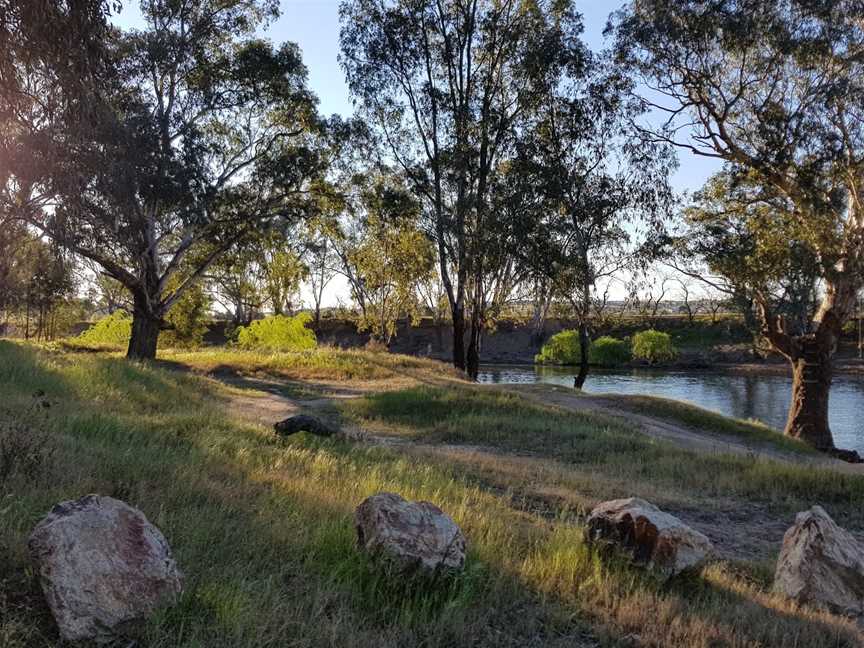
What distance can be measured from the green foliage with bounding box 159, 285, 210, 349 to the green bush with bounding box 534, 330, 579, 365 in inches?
1029

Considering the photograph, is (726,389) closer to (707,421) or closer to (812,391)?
(812,391)

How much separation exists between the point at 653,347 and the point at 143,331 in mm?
37462

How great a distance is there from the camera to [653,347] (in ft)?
160

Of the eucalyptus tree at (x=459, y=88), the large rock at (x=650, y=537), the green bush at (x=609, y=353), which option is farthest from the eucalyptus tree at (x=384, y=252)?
the large rock at (x=650, y=537)

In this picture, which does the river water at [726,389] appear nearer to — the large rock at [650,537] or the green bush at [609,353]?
the green bush at [609,353]

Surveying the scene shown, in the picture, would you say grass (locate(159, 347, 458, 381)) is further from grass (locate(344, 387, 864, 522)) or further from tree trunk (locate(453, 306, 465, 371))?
grass (locate(344, 387, 864, 522))

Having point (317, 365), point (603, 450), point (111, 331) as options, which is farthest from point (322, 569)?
point (111, 331)

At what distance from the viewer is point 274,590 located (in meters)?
3.15

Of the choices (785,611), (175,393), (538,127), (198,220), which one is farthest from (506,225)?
(785,611)

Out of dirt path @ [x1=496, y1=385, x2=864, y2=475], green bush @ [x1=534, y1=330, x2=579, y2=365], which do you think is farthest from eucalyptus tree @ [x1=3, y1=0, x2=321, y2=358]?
green bush @ [x1=534, y1=330, x2=579, y2=365]

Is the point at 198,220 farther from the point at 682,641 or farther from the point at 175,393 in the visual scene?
the point at 682,641

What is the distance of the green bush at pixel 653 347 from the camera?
Answer: 48875 mm

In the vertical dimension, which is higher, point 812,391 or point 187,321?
point 187,321

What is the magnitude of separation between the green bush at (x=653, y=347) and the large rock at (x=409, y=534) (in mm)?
47911
